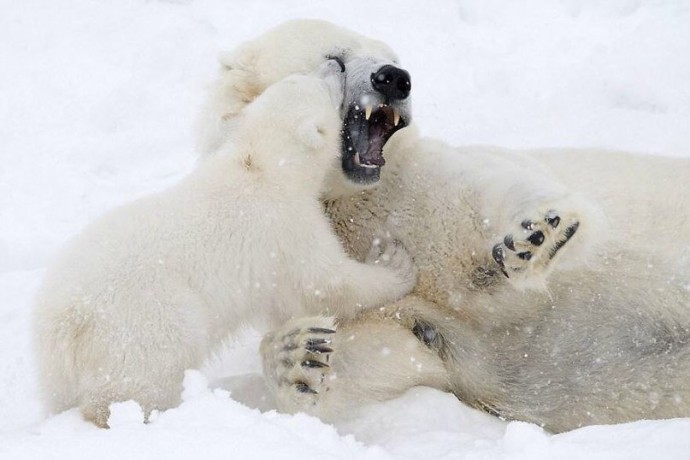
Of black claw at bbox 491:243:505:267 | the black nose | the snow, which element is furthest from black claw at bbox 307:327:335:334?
the black nose

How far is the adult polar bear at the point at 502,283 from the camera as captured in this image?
2881mm

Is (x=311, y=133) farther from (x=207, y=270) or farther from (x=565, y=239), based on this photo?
(x=565, y=239)

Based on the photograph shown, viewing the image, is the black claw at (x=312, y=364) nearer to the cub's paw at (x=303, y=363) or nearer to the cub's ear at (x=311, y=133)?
the cub's paw at (x=303, y=363)

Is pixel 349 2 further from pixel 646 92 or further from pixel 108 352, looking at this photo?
pixel 108 352

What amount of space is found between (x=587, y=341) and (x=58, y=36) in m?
5.55

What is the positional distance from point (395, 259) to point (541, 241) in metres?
0.61

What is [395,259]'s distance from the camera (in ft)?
10.8

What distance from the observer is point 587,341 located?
308 cm

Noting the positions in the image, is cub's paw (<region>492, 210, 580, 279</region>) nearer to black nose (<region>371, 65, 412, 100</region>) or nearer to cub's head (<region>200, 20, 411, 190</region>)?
cub's head (<region>200, 20, 411, 190</region>)

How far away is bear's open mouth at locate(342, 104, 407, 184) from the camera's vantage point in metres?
3.39

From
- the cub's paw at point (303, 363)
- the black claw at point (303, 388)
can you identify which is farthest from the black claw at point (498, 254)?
the black claw at point (303, 388)

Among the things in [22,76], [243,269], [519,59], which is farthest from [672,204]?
[22,76]

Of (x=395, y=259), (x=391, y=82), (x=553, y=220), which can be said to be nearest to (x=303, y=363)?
(x=395, y=259)

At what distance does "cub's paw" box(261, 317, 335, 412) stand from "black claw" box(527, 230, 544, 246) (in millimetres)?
666
